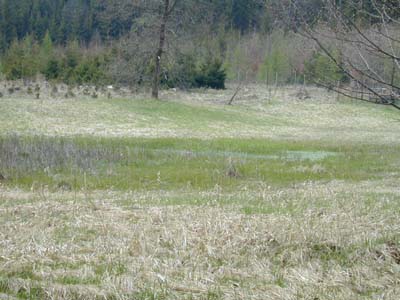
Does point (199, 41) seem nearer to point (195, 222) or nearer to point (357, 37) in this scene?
point (195, 222)

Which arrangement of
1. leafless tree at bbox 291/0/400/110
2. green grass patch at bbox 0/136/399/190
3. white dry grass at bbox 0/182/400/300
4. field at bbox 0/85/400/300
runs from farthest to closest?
green grass patch at bbox 0/136/399/190
leafless tree at bbox 291/0/400/110
field at bbox 0/85/400/300
white dry grass at bbox 0/182/400/300

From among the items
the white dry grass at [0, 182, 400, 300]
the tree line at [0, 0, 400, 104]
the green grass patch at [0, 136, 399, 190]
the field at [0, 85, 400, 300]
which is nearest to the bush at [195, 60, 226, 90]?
the tree line at [0, 0, 400, 104]

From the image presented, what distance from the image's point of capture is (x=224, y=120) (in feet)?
127

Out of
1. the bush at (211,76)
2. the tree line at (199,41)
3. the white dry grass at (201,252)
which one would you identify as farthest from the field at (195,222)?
the bush at (211,76)

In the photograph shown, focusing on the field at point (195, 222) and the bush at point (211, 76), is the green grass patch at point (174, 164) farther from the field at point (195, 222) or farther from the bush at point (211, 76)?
the bush at point (211, 76)

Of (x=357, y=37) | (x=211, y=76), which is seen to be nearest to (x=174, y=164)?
(x=357, y=37)

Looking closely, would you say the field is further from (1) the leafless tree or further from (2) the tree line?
(2) the tree line

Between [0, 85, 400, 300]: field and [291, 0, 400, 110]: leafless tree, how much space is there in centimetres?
167

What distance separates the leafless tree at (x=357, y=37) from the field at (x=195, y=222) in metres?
1.67

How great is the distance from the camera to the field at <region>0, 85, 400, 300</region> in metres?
6.01

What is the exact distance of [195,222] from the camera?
8.42 meters

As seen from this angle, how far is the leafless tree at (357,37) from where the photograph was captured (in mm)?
6773

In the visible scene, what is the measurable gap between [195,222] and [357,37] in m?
3.04

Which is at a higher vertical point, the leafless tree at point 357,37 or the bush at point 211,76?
the leafless tree at point 357,37
